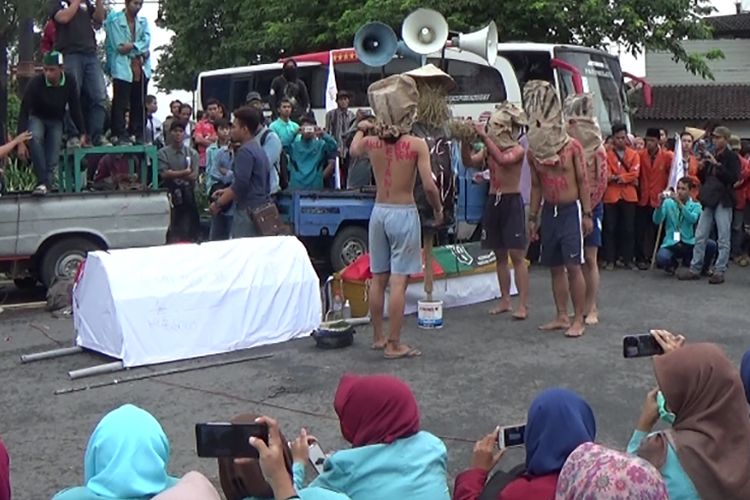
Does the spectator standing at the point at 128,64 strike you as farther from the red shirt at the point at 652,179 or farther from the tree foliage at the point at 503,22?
the tree foliage at the point at 503,22

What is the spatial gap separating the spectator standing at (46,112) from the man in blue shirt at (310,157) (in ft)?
9.69

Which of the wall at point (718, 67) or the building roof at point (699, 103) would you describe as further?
the wall at point (718, 67)

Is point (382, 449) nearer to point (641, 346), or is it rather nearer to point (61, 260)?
point (641, 346)

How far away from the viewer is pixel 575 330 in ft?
26.8

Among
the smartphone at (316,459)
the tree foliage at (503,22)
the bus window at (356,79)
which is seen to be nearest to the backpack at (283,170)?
the bus window at (356,79)

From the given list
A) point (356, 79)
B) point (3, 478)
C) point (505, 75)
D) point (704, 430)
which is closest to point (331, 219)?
point (505, 75)

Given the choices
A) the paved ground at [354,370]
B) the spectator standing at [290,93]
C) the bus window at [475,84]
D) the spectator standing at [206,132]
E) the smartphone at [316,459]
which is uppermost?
the bus window at [475,84]

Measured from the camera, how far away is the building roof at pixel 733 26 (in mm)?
42438

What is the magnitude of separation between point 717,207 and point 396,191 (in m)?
5.45

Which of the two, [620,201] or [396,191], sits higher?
[396,191]

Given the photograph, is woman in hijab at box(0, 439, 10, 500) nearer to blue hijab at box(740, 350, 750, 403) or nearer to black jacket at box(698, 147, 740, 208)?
blue hijab at box(740, 350, 750, 403)

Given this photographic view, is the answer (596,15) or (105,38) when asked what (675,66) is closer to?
(596,15)

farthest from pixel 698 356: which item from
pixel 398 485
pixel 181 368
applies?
pixel 181 368

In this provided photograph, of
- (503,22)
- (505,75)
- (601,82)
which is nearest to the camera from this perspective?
(505,75)
